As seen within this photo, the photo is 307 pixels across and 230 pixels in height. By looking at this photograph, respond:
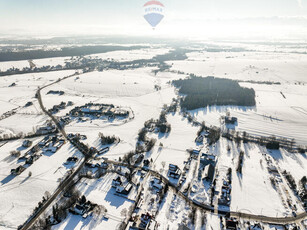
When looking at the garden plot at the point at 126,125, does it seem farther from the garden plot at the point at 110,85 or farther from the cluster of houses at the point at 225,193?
the cluster of houses at the point at 225,193

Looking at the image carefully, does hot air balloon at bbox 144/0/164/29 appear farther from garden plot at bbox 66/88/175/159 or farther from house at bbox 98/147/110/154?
house at bbox 98/147/110/154

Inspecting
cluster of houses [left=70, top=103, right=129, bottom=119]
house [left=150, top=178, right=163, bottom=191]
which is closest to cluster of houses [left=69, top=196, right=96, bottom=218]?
house [left=150, top=178, right=163, bottom=191]

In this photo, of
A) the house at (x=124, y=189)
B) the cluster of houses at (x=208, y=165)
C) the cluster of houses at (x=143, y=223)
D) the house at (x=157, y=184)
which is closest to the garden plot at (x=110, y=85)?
the cluster of houses at (x=208, y=165)

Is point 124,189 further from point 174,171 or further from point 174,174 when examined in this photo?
point 174,171

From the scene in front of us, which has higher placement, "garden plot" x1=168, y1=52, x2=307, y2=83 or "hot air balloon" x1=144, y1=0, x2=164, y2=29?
"hot air balloon" x1=144, y1=0, x2=164, y2=29

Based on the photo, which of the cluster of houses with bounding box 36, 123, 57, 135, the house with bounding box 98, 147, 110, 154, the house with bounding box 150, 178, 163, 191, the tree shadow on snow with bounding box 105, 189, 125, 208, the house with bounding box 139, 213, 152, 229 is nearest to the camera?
the house with bounding box 139, 213, 152, 229

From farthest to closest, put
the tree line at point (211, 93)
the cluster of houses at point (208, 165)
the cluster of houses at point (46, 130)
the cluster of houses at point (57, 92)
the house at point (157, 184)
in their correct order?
1. the cluster of houses at point (57, 92)
2. the tree line at point (211, 93)
3. the cluster of houses at point (46, 130)
4. the cluster of houses at point (208, 165)
5. the house at point (157, 184)

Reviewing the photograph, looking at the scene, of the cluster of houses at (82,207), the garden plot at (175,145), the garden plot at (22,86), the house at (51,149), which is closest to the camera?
the cluster of houses at (82,207)
